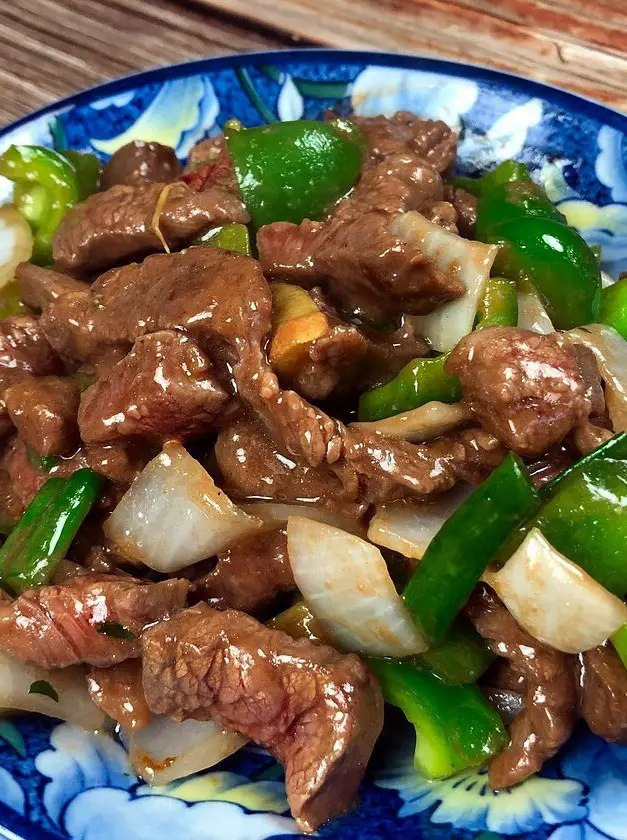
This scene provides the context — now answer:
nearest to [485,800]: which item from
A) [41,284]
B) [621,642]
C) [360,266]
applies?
[621,642]

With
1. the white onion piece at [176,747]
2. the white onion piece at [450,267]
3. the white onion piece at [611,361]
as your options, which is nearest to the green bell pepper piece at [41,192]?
the white onion piece at [450,267]

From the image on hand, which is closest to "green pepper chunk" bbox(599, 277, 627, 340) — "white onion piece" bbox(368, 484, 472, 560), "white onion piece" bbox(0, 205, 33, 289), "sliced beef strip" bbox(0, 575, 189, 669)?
"white onion piece" bbox(368, 484, 472, 560)

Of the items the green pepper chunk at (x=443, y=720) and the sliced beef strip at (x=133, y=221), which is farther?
the sliced beef strip at (x=133, y=221)

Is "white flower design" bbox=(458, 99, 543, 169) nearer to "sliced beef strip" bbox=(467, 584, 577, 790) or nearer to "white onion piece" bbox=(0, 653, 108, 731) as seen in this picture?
"sliced beef strip" bbox=(467, 584, 577, 790)

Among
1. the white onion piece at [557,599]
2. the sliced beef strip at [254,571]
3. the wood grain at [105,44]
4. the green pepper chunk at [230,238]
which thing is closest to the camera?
the white onion piece at [557,599]

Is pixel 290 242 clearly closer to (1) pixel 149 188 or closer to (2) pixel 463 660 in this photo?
(1) pixel 149 188

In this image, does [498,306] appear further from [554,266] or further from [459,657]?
[459,657]

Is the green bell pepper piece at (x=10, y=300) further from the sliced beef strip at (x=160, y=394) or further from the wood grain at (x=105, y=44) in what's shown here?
the wood grain at (x=105, y=44)
